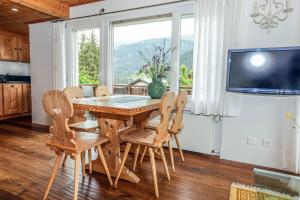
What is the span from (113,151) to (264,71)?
197 centimetres

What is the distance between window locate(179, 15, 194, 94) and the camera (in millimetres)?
3270

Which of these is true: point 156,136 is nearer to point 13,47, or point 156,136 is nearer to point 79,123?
point 79,123

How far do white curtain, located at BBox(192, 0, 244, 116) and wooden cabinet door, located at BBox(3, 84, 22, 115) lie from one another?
4645 millimetres

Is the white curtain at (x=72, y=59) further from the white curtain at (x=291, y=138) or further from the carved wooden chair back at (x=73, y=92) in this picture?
the white curtain at (x=291, y=138)

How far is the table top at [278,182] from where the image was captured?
163cm

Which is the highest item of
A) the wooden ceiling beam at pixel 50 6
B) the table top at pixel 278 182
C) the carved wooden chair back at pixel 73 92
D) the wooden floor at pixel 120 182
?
the wooden ceiling beam at pixel 50 6

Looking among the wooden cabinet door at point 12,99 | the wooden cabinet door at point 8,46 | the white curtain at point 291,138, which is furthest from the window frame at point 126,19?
the wooden cabinet door at point 12,99

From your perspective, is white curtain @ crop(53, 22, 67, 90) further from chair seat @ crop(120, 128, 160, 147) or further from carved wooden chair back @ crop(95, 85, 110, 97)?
chair seat @ crop(120, 128, 160, 147)

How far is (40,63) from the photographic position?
185 inches

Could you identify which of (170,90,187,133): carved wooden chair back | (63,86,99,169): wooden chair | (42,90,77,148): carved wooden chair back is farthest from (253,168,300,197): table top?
(63,86,99,169): wooden chair

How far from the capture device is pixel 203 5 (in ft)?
9.63

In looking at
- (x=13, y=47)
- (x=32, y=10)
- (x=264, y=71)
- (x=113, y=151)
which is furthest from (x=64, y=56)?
(x=264, y=71)

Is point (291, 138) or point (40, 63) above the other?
point (40, 63)

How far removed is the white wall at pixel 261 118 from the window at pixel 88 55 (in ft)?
8.54
